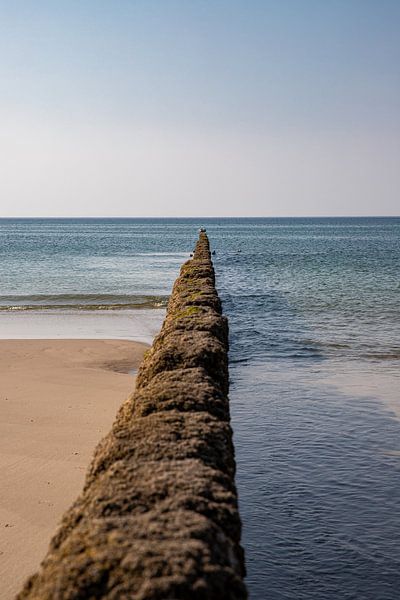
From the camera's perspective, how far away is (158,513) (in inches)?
142

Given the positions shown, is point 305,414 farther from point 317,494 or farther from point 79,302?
point 79,302

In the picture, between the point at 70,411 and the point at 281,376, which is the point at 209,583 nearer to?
the point at 70,411

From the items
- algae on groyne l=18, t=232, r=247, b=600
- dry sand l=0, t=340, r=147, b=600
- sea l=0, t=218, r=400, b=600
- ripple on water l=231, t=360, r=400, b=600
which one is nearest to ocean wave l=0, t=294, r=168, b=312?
sea l=0, t=218, r=400, b=600

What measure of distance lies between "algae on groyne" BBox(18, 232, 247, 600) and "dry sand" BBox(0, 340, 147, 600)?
2173 millimetres

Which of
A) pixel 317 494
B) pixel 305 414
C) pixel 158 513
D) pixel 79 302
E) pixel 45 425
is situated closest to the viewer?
pixel 158 513

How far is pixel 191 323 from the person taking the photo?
369 inches

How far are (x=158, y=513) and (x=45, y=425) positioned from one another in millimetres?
8008

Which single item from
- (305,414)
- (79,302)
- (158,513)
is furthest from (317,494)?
(79,302)

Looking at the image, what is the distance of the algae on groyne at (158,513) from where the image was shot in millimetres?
3002

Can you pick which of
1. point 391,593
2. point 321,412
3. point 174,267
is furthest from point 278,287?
point 391,593

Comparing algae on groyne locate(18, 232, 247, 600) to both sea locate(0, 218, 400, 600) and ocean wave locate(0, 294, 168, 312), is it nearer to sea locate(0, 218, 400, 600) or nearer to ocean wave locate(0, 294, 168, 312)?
sea locate(0, 218, 400, 600)

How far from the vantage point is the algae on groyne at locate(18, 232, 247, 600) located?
9.85ft

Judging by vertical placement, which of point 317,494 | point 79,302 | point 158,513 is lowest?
point 79,302

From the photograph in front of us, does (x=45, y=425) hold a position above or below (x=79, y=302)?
above
